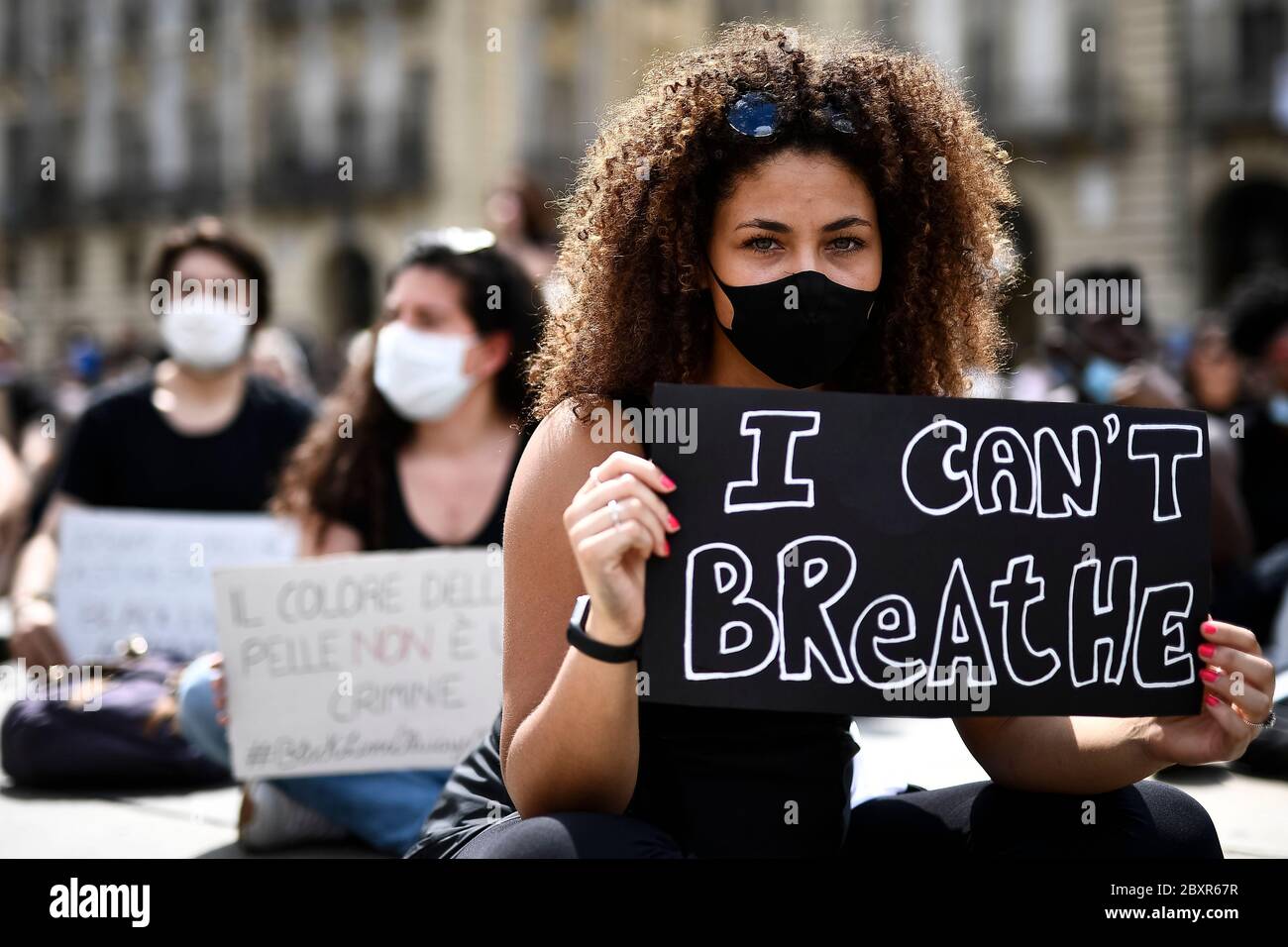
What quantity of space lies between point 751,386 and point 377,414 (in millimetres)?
1901

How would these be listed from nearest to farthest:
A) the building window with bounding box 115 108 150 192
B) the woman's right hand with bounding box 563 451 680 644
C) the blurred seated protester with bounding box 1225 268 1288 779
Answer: the woman's right hand with bounding box 563 451 680 644 < the blurred seated protester with bounding box 1225 268 1288 779 < the building window with bounding box 115 108 150 192

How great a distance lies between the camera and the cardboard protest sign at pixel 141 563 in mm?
4355

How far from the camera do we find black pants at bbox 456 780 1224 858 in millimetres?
1862

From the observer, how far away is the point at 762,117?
2.09 meters

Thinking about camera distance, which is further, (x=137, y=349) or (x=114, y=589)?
(x=137, y=349)

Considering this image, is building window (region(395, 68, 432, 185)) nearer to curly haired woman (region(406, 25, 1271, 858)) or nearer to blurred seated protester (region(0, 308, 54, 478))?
blurred seated protester (region(0, 308, 54, 478))

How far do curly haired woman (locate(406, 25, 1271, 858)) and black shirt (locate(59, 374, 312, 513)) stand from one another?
2.48m

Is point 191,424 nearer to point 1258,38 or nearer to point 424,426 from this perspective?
point 424,426

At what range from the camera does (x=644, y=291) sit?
217cm

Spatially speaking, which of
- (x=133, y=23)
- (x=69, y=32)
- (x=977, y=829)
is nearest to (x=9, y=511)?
(x=977, y=829)

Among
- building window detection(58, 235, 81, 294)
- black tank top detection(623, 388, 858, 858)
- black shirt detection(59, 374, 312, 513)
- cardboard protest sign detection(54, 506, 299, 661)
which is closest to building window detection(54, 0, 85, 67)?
A: building window detection(58, 235, 81, 294)
